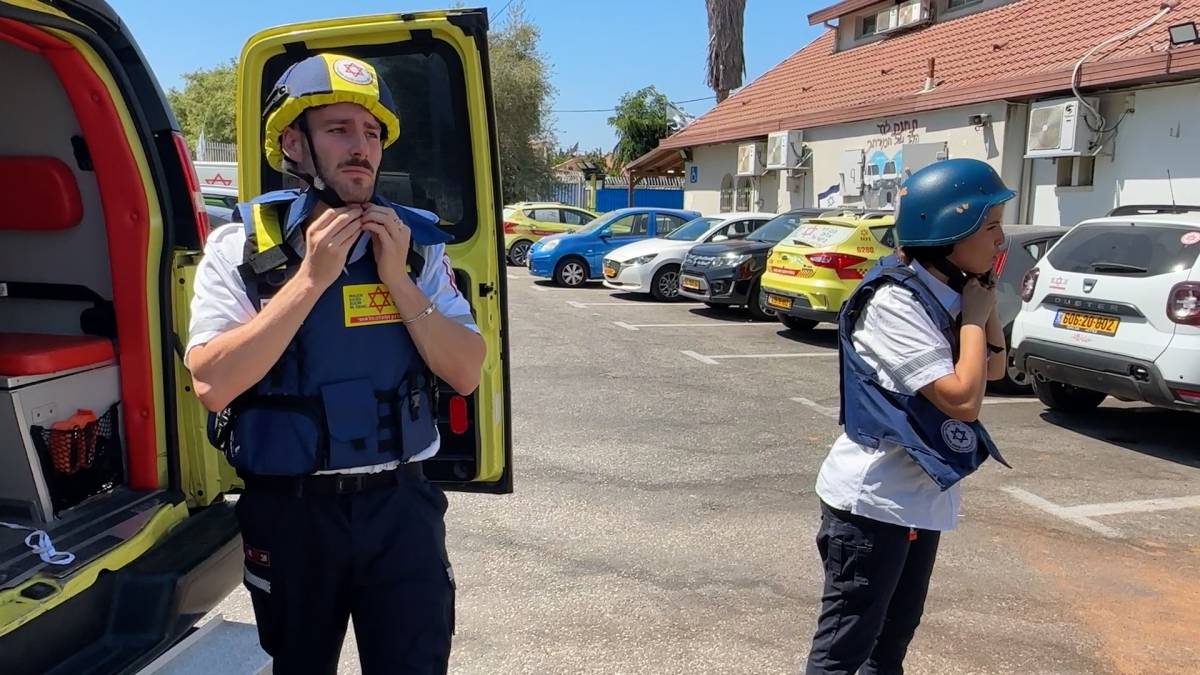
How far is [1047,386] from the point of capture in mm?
7129

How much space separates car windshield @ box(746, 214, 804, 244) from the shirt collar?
9669 millimetres

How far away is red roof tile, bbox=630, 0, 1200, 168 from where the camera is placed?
10.2m

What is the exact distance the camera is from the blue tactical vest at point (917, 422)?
231 centimetres

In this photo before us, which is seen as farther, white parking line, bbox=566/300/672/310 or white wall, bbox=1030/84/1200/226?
white parking line, bbox=566/300/672/310

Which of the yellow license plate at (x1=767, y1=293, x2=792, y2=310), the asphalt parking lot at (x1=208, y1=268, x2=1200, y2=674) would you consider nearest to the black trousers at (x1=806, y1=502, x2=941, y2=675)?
the asphalt parking lot at (x1=208, y1=268, x2=1200, y2=674)

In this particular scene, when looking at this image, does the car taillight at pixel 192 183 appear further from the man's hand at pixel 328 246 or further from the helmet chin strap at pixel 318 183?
the man's hand at pixel 328 246

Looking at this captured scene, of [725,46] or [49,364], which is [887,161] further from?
[49,364]

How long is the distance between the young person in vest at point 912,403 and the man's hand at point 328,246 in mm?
1383

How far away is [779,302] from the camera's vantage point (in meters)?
10.2

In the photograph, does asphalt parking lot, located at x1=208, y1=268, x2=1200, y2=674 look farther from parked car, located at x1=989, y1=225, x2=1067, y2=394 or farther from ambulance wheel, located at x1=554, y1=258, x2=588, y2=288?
ambulance wheel, located at x1=554, y1=258, x2=588, y2=288

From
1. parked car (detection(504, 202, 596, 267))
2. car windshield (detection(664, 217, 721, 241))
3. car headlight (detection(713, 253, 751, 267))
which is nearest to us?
car headlight (detection(713, 253, 751, 267))

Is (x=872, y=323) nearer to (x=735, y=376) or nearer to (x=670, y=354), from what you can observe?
(x=735, y=376)

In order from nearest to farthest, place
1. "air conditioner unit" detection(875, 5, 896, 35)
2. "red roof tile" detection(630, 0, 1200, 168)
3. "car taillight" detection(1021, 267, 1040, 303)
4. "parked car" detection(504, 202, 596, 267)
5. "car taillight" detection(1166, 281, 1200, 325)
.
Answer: "car taillight" detection(1166, 281, 1200, 325), "car taillight" detection(1021, 267, 1040, 303), "red roof tile" detection(630, 0, 1200, 168), "air conditioner unit" detection(875, 5, 896, 35), "parked car" detection(504, 202, 596, 267)

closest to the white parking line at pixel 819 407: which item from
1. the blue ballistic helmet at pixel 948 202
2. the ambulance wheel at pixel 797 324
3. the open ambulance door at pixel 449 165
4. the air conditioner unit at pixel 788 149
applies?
the ambulance wheel at pixel 797 324
